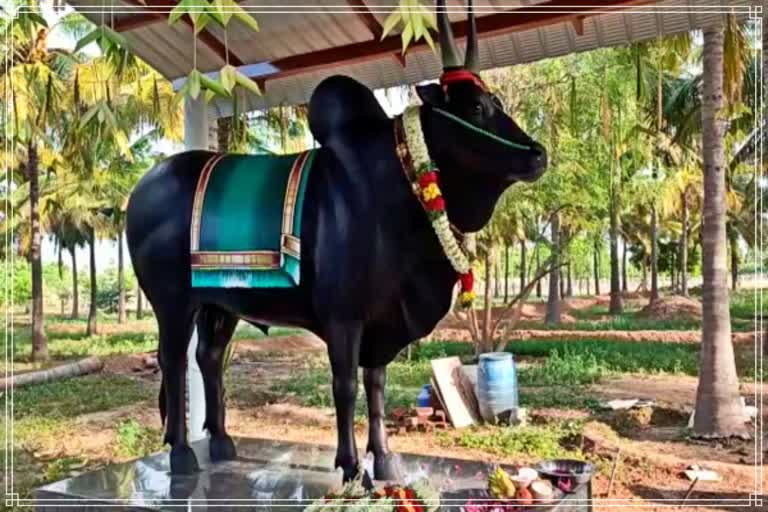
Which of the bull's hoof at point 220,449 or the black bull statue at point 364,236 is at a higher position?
the black bull statue at point 364,236

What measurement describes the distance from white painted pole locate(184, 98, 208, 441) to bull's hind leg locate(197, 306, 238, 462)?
22.5 inches

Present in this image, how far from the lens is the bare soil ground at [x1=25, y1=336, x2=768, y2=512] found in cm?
439

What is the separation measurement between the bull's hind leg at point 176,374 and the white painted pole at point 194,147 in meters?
0.75

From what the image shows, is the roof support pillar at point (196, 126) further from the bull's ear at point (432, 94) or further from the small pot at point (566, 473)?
the small pot at point (566, 473)

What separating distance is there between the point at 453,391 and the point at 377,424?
143 inches

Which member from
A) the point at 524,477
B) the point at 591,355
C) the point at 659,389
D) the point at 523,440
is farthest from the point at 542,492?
the point at 591,355

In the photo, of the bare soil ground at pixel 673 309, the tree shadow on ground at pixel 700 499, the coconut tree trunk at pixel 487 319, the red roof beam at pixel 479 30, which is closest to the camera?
the red roof beam at pixel 479 30

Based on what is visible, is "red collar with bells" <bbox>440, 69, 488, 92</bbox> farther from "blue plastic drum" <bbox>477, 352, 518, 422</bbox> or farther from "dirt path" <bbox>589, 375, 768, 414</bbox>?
"dirt path" <bbox>589, 375, 768, 414</bbox>

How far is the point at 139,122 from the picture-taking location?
8.67 metres

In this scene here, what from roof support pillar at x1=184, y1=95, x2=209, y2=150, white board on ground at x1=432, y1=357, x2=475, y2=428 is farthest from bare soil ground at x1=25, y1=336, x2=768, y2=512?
roof support pillar at x1=184, y1=95, x2=209, y2=150

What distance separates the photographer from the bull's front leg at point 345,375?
78.4 inches

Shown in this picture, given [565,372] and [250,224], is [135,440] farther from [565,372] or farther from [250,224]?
[565,372]

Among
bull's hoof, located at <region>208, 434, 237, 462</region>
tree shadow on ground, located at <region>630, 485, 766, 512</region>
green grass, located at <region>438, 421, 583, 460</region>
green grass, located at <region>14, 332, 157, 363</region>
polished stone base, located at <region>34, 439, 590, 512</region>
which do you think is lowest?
tree shadow on ground, located at <region>630, 485, 766, 512</region>

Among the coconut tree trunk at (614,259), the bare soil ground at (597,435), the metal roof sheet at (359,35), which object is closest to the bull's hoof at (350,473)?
the metal roof sheet at (359,35)
